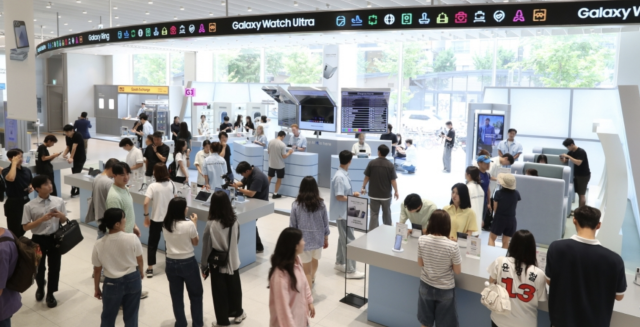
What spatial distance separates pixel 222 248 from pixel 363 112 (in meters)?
6.27

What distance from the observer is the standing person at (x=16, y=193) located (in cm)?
541

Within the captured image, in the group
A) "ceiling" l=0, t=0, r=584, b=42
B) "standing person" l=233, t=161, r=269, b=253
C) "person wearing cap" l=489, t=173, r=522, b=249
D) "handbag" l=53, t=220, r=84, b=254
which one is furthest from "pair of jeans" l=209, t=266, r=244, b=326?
"ceiling" l=0, t=0, r=584, b=42

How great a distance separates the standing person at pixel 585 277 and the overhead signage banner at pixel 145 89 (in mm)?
16773

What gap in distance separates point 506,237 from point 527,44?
9157 millimetres

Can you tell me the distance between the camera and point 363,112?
995 cm

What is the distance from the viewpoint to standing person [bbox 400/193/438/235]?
4.56 m

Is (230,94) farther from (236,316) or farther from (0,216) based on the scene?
(236,316)

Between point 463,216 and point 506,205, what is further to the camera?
point 506,205

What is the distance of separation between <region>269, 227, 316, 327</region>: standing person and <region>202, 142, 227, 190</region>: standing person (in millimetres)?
4239

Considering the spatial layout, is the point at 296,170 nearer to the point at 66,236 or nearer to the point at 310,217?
the point at 310,217

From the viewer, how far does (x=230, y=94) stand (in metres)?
17.5

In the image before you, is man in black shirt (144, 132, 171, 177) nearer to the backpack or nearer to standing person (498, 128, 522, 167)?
the backpack

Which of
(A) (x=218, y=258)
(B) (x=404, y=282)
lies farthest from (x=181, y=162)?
(B) (x=404, y=282)

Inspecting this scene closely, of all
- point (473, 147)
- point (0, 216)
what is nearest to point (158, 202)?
point (0, 216)
